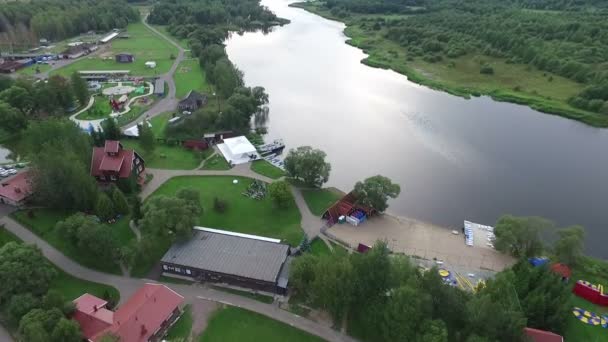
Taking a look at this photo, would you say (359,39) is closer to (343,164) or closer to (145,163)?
(343,164)

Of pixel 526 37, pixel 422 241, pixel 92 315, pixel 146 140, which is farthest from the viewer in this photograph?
pixel 526 37

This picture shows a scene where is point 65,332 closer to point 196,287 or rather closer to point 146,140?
point 196,287

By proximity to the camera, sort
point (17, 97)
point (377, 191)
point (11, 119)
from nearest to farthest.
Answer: point (377, 191) < point (11, 119) < point (17, 97)

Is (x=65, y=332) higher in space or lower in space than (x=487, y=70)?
lower

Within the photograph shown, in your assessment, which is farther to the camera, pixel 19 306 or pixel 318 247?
pixel 318 247

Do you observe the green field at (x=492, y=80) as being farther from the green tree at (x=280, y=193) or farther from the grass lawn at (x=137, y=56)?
the green tree at (x=280, y=193)

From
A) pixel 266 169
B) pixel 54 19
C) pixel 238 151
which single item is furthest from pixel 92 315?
pixel 54 19

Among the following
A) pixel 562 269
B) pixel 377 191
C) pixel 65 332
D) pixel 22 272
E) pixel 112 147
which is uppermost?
pixel 562 269
